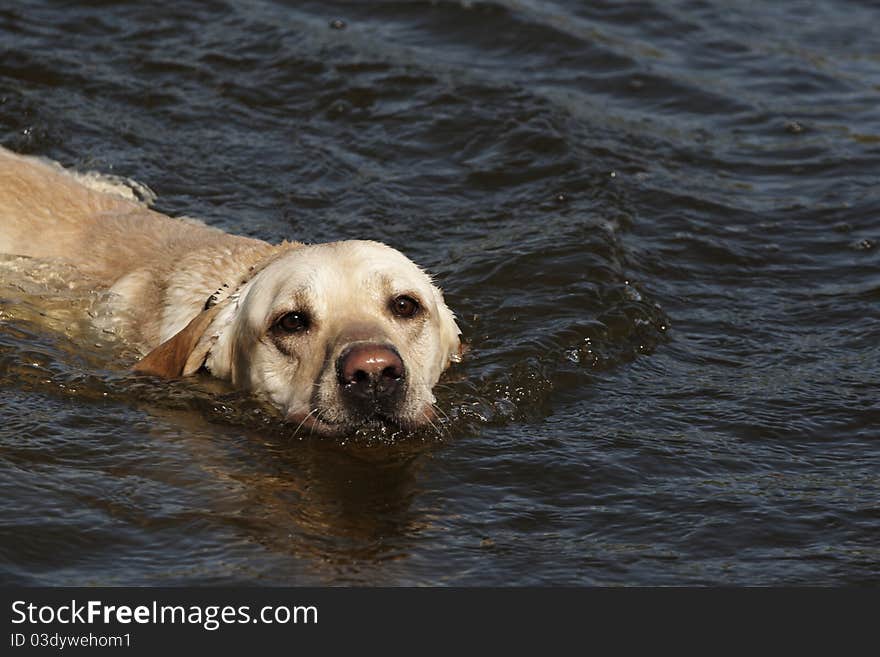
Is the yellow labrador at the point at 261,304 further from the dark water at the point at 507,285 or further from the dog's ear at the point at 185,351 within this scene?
the dark water at the point at 507,285

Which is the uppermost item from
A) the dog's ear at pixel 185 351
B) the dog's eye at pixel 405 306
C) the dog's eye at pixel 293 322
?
the dog's eye at pixel 405 306

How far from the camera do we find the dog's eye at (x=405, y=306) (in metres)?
5.98

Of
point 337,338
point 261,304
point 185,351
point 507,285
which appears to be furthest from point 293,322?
point 507,285

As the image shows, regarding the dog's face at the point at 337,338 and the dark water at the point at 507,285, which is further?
the dog's face at the point at 337,338

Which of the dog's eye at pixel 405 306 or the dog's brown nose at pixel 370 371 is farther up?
the dog's eye at pixel 405 306

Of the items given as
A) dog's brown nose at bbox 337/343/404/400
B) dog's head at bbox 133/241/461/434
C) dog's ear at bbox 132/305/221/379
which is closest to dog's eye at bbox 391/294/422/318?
dog's head at bbox 133/241/461/434

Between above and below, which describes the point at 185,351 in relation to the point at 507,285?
below

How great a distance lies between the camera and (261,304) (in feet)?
→ 19.8

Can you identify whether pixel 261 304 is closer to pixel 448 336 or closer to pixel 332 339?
pixel 332 339

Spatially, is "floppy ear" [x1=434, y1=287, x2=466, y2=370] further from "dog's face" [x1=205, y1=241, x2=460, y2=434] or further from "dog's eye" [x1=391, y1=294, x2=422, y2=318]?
"dog's eye" [x1=391, y1=294, x2=422, y2=318]

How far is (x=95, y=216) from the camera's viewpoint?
24.1ft

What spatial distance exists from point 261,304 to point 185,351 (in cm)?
48

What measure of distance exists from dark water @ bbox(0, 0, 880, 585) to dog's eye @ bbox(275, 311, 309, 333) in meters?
0.49

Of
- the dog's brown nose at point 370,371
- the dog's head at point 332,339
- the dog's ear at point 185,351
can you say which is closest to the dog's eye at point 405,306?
the dog's head at point 332,339
